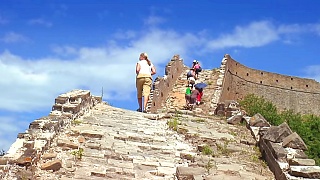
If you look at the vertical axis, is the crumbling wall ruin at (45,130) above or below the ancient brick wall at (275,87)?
below

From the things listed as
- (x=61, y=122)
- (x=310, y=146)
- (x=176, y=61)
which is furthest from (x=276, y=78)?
(x=61, y=122)

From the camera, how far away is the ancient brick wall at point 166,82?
68.3 feet

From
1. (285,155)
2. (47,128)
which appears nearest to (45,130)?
(47,128)

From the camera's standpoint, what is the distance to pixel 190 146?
9.40m

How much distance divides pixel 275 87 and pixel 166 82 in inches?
558

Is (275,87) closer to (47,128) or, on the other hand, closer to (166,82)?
(166,82)

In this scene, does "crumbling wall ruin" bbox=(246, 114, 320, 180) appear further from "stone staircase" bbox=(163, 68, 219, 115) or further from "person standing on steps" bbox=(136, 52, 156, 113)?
"stone staircase" bbox=(163, 68, 219, 115)

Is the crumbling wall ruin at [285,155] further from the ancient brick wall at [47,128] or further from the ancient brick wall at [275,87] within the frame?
the ancient brick wall at [275,87]

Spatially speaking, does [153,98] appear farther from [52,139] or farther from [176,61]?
[52,139]

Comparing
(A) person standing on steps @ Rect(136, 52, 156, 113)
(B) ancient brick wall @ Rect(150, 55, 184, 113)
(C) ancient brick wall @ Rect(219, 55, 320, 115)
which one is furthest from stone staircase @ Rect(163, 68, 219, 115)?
(A) person standing on steps @ Rect(136, 52, 156, 113)

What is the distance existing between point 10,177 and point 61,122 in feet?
9.32

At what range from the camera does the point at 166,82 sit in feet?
76.4

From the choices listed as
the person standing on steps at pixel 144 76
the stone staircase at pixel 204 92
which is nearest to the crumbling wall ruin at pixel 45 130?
the person standing on steps at pixel 144 76

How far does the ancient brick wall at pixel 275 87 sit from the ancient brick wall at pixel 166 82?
13.1 feet
